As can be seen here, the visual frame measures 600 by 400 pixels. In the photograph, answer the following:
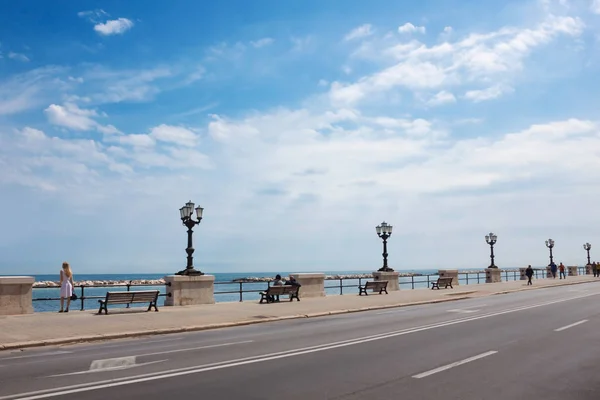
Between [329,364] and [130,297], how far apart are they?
12667 mm

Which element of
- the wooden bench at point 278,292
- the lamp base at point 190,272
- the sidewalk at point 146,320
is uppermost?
the lamp base at point 190,272

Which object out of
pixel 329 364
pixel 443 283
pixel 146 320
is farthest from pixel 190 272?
pixel 443 283

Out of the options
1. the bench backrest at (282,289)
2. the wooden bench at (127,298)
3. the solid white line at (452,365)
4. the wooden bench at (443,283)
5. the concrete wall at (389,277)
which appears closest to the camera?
the solid white line at (452,365)

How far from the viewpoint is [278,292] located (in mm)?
26297

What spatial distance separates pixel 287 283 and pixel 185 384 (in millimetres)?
19265

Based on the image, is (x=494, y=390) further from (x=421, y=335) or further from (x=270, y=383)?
(x=421, y=335)

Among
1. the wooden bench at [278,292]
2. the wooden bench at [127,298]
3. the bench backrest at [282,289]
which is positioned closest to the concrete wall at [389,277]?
the wooden bench at [278,292]

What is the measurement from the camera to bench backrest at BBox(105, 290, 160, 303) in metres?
20.3

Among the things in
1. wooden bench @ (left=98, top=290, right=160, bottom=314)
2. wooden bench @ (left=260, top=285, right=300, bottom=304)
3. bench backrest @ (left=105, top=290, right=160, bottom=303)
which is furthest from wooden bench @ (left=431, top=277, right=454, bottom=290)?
bench backrest @ (left=105, top=290, right=160, bottom=303)

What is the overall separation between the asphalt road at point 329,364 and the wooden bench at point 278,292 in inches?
336

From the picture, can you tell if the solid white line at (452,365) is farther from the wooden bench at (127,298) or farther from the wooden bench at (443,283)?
the wooden bench at (443,283)

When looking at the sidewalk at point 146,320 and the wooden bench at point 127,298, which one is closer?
the sidewalk at point 146,320

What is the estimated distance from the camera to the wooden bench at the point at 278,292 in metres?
26.0

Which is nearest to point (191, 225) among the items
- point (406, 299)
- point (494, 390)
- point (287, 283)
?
point (287, 283)
